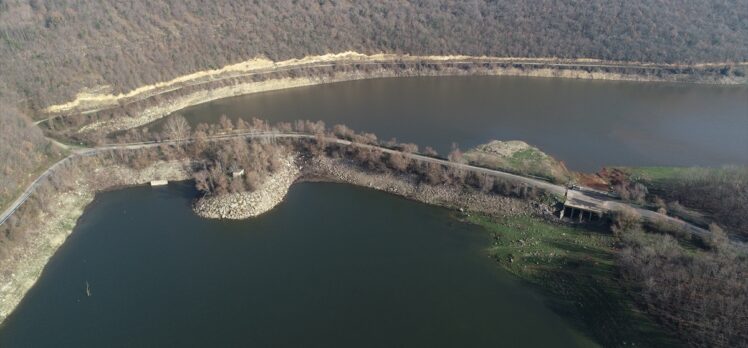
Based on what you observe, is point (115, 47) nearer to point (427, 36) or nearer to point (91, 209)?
point (91, 209)

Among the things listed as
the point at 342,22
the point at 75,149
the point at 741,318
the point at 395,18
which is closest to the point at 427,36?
the point at 395,18

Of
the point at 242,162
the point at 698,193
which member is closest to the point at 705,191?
the point at 698,193

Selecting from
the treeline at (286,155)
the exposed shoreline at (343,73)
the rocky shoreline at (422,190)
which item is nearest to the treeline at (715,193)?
the rocky shoreline at (422,190)

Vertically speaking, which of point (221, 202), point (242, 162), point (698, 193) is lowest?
point (221, 202)

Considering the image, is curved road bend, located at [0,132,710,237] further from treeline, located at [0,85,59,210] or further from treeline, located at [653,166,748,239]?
treeline, located at [653,166,748,239]

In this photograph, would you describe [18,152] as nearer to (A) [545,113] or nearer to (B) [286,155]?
(B) [286,155]

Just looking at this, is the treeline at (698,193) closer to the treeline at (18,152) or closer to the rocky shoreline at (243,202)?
the rocky shoreline at (243,202)

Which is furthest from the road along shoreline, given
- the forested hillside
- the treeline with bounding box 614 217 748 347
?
the forested hillside
